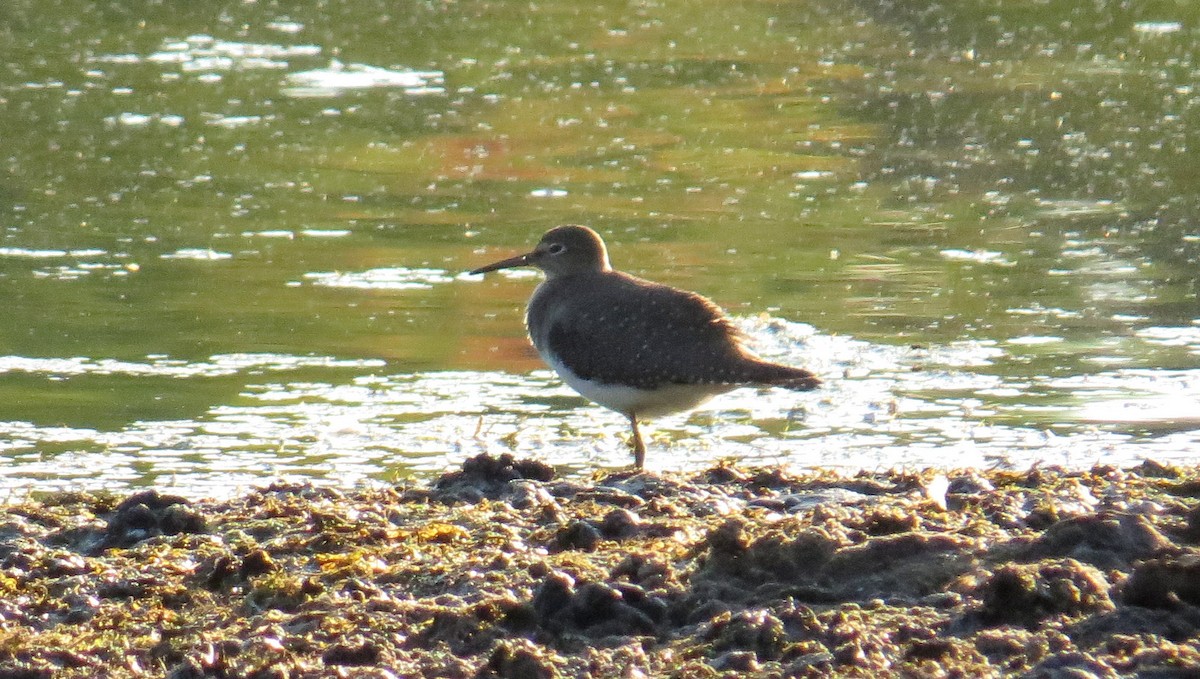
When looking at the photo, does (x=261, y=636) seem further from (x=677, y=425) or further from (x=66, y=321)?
(x=66, y=321)

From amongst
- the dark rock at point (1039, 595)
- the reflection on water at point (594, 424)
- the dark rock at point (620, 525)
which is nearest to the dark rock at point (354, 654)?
the dark rock at point (620, 525)

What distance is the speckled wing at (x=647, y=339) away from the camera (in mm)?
7113

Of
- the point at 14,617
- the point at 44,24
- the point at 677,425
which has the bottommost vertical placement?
the point at 677,425

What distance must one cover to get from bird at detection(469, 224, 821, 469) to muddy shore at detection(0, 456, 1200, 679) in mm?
1586

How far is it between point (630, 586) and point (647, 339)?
10.4ft

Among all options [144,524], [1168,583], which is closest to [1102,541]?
[1168,583]

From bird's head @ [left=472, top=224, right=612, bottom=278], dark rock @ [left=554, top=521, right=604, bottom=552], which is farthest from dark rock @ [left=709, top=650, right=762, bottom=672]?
bird's head @ [left=472, top=224, right=612, bottom=278]

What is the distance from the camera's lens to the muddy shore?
12.4 feet

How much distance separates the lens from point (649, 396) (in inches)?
286

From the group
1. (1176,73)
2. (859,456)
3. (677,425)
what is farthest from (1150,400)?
(1176,73)

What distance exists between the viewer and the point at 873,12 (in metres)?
21.2

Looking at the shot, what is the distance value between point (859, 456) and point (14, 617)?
3.92 meters

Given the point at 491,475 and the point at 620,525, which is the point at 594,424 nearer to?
the point at 491,475

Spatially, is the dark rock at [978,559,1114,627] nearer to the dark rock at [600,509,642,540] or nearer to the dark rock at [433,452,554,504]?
the dark rock at [600,509,642,540]
